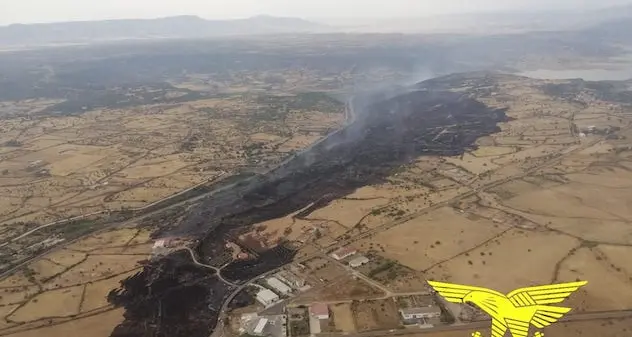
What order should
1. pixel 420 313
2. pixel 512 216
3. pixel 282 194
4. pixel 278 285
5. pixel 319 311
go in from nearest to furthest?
pixel 420 313 < pixel 319 311 < pixel 278 285 < pixel 512 216 < pixel 282 194

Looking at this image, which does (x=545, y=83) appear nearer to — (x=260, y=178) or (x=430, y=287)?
(x=260, y=178)

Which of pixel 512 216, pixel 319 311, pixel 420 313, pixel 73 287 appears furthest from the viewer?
pixel 512 216

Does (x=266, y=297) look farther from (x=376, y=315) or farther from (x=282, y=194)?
(x=282, y=194)

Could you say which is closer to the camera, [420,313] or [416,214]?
[420,313]

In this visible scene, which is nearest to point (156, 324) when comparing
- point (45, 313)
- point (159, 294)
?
point (159, 294)

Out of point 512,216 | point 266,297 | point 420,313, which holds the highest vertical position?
point 512,216

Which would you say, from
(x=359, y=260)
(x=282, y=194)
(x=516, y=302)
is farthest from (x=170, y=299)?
(x=516, y=302)

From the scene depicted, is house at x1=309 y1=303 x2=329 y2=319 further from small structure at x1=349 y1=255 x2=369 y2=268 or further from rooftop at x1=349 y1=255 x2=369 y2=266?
rooftop at x1=349 y1=255 x2=369 y2=266

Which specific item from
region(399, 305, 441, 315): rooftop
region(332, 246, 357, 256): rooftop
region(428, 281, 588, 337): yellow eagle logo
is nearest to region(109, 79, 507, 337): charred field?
region(332, 246, 357, 256): rooftop

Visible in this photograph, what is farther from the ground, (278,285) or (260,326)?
(278,285)
